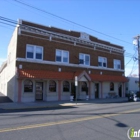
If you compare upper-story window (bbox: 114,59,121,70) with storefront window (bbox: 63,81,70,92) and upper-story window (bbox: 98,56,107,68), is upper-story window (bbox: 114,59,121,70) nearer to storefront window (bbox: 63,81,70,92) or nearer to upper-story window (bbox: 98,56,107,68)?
upper-story window (bbox: 98,56,107,68)

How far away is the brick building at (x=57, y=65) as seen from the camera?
66.0 ft

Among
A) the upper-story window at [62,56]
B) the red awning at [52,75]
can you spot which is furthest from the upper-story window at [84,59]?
the upper-story window at [62,56]

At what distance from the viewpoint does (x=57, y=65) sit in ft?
75.1

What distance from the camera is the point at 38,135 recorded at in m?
6.46

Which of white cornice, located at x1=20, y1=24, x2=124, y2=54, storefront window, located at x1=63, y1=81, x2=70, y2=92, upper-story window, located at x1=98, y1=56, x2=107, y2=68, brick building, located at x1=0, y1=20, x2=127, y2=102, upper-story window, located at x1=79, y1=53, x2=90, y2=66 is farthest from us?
upper-story window, located at x1=98, y1=56, x2=107, y2=68

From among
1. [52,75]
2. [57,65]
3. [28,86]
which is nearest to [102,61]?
[57,65]

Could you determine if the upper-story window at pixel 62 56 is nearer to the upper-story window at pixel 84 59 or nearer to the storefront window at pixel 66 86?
the upper-story window at pixel 84 59

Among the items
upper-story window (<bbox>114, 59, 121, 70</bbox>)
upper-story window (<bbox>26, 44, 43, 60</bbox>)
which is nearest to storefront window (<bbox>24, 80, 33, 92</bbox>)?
upper-story window (<bbox>26, 44, 43, 60</bbox>)

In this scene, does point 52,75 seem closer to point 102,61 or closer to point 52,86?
point 52,86

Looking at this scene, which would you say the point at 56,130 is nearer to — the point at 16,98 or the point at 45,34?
the point at 16,98

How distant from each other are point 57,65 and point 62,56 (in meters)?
1.49

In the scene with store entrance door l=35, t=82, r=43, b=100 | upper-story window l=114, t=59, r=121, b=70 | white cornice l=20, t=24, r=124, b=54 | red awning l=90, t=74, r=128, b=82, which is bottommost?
store entrance door l=35, t=82, r=43, b=100

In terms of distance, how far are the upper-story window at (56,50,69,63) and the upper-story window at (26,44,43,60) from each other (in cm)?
243

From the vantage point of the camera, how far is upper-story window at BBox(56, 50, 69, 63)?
23.2m
